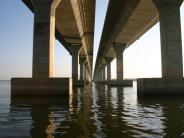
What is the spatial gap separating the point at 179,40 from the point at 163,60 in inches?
99.5

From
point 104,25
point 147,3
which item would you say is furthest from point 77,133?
point 104,25

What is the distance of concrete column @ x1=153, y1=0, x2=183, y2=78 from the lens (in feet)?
83.9

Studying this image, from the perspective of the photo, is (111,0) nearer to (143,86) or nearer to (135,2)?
(135,2)

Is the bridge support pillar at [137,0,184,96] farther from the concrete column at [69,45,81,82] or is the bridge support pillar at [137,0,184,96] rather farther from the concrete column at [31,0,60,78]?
the concrete column at [69,45,81,82]

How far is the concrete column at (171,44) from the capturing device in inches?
1006

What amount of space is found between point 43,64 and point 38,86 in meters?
2.36

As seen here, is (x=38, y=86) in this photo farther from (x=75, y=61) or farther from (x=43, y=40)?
(x=75, y=61)

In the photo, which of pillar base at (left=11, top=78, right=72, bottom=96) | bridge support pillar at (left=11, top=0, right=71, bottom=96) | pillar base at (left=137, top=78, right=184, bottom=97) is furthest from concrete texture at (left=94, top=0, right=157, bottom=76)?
pillar base at (left=11, top=78, right=72, bottom=96)

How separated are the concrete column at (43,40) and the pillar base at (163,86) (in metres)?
9.43

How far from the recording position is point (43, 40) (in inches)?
1006

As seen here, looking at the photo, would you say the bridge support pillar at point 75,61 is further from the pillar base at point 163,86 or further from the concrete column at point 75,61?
the pillar base at point 163,86

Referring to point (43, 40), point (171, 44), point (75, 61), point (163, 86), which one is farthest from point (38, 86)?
point (75, 61)

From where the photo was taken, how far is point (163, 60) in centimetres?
2594

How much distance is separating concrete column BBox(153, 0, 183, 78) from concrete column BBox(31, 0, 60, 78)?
1116 centimetres
